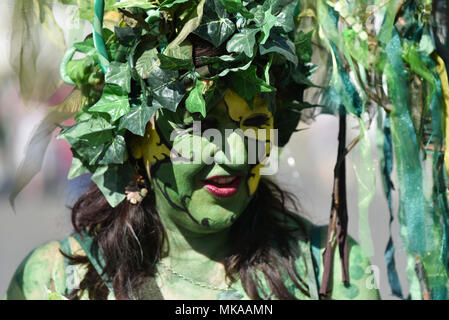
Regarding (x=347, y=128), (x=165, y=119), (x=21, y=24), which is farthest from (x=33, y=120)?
(x=347, y=128)

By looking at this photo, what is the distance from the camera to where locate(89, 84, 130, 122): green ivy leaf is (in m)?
1.63

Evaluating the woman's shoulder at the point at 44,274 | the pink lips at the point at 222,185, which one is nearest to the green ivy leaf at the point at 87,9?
the pink lips at the point at 222,185

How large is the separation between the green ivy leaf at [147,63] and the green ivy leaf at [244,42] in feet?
0.64

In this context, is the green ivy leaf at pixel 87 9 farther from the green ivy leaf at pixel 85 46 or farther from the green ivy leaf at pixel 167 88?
the green ivy leaf at pixel 167 88

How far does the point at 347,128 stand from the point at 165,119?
0.62 metres

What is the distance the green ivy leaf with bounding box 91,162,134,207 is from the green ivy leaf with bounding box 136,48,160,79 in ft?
0.95

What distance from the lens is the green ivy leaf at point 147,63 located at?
1.60m

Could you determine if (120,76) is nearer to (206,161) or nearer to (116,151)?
(116,151)

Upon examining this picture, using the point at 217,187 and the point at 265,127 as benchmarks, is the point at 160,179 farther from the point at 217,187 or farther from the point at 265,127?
the point at 265,127

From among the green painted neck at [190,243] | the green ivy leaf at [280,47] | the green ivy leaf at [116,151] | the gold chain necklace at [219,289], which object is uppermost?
the green ivy leaf at [280,47]

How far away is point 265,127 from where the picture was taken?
174 centimetres

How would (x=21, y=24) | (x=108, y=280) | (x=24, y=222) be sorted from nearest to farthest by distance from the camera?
(x=21, y=24) → (x=108, y=280) → (x=24, y=222)

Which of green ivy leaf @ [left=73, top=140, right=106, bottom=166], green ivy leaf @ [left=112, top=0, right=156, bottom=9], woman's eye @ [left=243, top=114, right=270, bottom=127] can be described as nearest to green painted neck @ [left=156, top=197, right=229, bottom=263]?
green ivy leaf @ [left=73, top=140, right=106, bottom=166]

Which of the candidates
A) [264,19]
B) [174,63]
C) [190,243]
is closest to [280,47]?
[264,19]
